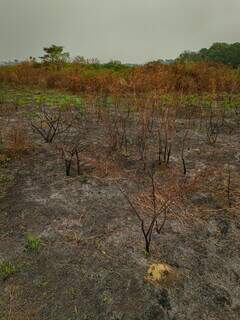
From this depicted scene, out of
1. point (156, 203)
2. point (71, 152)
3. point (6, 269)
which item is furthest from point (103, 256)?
point (71, 152)

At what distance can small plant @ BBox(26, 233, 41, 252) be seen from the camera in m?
4.07

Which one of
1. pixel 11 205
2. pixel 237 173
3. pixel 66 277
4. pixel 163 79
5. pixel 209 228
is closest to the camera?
pixel 66 277

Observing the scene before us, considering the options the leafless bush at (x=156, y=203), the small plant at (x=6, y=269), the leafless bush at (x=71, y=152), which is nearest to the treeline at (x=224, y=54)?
the leafless bush at (x=71, y=152)

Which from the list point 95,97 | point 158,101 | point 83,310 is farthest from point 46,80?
point 83,310

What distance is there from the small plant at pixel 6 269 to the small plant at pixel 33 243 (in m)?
0.28

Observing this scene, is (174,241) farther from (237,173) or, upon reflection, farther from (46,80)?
(46,80)

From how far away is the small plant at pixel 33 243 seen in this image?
4070mm

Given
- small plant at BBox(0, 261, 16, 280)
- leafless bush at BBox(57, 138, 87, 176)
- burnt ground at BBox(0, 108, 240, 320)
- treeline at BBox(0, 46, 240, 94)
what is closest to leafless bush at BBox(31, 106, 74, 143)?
leafless bush at BBox(57, 138, 87, 176)

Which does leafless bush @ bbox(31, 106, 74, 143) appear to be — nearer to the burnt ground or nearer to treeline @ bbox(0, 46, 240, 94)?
the burnt ground

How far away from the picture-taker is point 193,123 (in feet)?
26.8

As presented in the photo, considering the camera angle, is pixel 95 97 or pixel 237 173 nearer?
pixel 237 173

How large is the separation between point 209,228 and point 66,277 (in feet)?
5.28

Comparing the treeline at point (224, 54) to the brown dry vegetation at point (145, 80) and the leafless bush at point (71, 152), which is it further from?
the leafless bush at point (71, 152)

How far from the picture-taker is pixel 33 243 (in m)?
4.11
